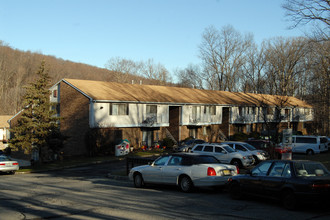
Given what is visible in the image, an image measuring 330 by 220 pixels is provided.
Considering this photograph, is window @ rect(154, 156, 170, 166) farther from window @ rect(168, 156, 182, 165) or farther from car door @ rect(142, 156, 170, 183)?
window @ rect(168, 156, 182, 165)

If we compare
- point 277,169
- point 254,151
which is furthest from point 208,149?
point 277,169

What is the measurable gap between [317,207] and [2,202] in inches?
398

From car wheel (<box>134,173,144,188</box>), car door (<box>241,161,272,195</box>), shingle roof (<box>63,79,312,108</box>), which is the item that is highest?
shingle roof (<box>63,79,312,108</box>)

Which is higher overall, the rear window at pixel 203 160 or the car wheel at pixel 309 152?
the rear window at pixel 203 160

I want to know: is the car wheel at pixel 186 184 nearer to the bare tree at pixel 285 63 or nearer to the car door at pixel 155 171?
the car door at pixel 155 171

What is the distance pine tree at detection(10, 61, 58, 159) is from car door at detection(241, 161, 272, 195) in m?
22.2

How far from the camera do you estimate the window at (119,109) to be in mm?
37500

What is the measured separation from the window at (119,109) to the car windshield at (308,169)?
2818 centimetres

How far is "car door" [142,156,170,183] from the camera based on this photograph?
1499cm

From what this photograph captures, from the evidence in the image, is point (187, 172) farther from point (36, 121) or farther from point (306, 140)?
point (306, 140)

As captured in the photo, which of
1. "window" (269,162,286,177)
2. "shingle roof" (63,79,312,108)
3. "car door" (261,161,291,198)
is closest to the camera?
"car door" (261,161,291,198)

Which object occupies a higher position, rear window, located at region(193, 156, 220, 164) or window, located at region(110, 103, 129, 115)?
window, located at region(110, 103, 129, 115)

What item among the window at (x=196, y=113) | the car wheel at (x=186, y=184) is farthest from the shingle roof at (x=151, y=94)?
the car wheel at (x=186, y=184)

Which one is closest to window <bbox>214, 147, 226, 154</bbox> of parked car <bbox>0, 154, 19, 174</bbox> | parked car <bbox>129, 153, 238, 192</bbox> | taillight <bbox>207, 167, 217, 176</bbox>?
parked car <bbox>129, 153, 238, 192</bbox>
